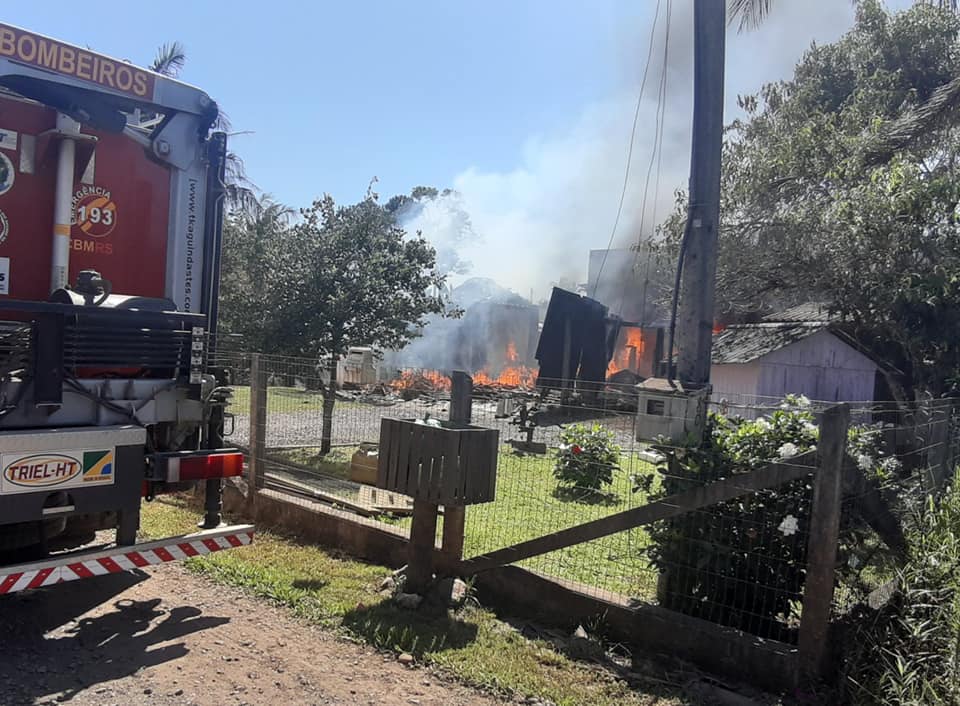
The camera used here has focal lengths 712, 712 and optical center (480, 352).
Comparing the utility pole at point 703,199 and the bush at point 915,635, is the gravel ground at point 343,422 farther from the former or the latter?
the bush at point 915,635

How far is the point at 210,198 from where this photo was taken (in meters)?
5.29

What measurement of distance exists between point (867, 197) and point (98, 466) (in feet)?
32.5

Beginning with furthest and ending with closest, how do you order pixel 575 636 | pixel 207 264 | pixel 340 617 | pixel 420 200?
pixel 420 200
pixel 207 264
pixel 340 617
pixel 575 636

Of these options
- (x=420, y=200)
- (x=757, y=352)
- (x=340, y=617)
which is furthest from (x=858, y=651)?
(x=420, y=200)

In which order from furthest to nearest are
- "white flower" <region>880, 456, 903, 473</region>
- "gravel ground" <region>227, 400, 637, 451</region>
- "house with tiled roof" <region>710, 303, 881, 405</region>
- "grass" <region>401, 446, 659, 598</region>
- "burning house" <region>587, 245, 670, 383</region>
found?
"burning house" <region>587, 245, 670, 383</region> → "house with tiled roof" <region>710, 303, 881, 405</region> → "gravel ground" <region>227, 400, 637, 451</region> → "grass" <region>401, 446, 659, 598</region> → "white flower" <region>880, 456, 903, 473</region>

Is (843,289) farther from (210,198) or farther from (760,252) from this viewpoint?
(210,198)

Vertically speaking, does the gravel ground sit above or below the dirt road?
above

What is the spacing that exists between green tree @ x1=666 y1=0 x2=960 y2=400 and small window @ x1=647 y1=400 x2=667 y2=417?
6340mm

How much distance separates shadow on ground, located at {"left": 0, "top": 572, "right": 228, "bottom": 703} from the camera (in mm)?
3807

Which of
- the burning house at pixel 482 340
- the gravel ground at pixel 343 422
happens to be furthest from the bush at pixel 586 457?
the burning house at pixel 482 340

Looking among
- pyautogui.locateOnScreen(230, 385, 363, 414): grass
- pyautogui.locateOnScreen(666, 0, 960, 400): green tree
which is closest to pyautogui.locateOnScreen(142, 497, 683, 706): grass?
pyautogui.locateOnScreen(230, 385, 363, 414): grass

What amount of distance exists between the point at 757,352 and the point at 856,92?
653 centimetres

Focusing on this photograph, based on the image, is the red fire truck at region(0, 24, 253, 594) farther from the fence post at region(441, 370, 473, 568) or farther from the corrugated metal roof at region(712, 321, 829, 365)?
the corrugated metal roof at region(712, 321, 829, 365)

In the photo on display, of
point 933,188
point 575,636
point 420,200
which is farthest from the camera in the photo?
point 420,200
